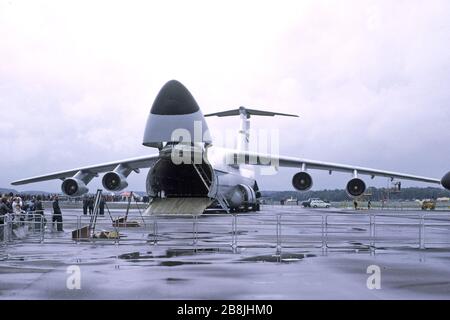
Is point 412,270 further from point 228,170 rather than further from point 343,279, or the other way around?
point 228,170

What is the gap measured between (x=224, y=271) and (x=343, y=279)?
2007 millimetres

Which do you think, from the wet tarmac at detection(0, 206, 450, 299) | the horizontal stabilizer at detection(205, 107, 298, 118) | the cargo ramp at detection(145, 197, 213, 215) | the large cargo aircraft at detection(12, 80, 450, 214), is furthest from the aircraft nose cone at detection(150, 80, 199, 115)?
the horizontal stabilizer at detection(205, 107, 298, 118)

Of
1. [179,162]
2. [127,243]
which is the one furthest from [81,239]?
[179,162]

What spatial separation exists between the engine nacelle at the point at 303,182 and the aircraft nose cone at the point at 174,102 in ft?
33.6

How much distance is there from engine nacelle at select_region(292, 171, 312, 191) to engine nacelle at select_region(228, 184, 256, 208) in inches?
200

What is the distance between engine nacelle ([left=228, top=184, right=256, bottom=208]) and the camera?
3575 cm

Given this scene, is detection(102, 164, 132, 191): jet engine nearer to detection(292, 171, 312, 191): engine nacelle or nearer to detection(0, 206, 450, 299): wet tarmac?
detection(292, 171, 312, 191): engine nacelle

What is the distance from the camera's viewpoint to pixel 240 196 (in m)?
36.5

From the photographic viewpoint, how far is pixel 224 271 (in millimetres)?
10047

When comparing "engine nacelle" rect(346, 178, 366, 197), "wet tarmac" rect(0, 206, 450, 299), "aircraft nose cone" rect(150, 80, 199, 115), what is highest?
"aircraft nose cone" rect(150, 80, 199, 115)

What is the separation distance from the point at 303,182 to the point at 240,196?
582cm

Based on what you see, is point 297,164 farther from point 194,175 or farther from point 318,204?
point 318,204

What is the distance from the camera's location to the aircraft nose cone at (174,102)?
75.0ft

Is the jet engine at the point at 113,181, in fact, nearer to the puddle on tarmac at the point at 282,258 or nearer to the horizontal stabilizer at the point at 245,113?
the horizontal stabilizer at the point at 245,113
